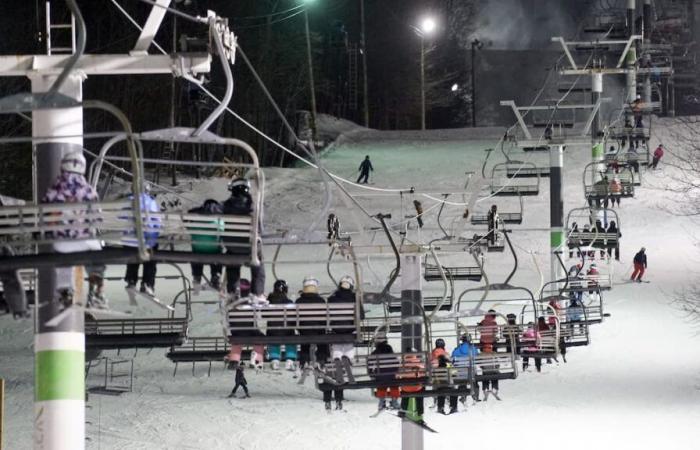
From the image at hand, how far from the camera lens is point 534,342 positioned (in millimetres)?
21672

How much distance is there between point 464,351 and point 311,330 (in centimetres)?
478

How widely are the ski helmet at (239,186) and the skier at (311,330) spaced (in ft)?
11.0

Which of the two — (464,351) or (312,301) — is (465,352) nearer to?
(464,351)

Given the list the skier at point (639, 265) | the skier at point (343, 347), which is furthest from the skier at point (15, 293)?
the skier at point (639, 265)

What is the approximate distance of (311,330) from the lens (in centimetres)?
1455

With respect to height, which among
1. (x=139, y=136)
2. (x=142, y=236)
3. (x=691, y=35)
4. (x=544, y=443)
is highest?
(x=691, y=35)

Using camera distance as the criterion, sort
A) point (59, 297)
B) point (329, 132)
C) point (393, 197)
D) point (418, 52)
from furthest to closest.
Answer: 1. point (418, 52)
2. point (329, 132)
3. point (393, 197)
4. point (59, 297)

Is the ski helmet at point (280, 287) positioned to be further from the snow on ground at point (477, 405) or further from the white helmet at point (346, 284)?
the snow on ground at point (477, 405)

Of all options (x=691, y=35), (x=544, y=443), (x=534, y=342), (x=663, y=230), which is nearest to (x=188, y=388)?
(x=544, y=443)

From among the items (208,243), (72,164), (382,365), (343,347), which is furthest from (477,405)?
(72,164)

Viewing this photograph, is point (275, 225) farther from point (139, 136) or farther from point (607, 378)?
point (139, 136)

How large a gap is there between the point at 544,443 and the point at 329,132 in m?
41.2

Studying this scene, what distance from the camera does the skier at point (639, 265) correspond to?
40.9 meters

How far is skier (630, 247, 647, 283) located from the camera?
40.9 metres
